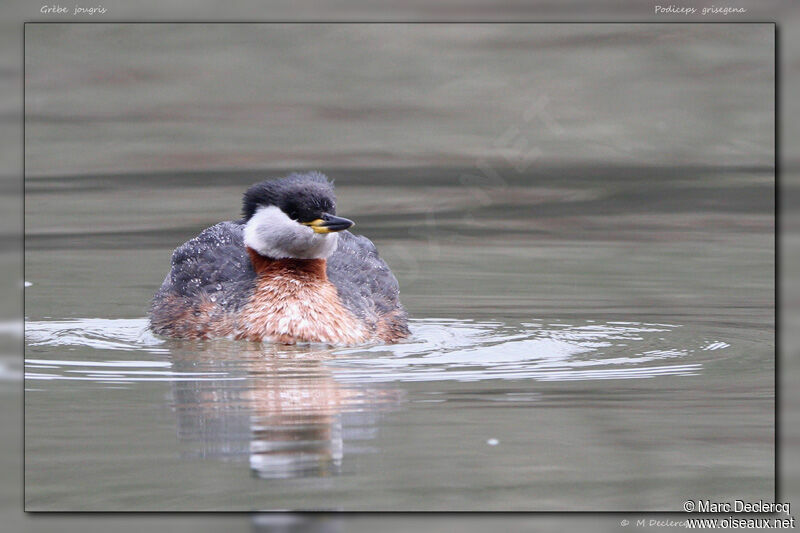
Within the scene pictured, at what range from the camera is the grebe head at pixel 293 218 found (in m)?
11.4

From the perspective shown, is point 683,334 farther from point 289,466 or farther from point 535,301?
point 289,466

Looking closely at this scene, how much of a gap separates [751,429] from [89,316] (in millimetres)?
5502

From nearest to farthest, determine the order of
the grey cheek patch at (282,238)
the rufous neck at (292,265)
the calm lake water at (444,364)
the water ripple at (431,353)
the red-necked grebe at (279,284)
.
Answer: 1. the calm lake water at (444,364)
2. the water ripple at (431,353)
3. the red-necked grebe at (279,284)
4. the grey cheek patch at (282,238)
5. the rufous neck at (292,265)

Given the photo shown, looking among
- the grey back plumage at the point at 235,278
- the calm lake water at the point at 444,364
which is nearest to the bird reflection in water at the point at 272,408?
the calm lake water at the point at 444,364

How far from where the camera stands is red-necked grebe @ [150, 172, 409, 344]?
449 inches

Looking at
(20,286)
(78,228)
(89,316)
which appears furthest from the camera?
(78,228)

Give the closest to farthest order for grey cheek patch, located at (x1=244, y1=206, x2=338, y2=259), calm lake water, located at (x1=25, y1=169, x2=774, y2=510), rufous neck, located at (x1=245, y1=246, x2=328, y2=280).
→ calm lake water, located at (x1=25, y1=169, x2=774, y2=510) < grey cheek patch, located at (x1=244, y1=206, x2=338, y2=259) < rufous neck, located at (x1=245, y1=246, x2=328, y2=280)

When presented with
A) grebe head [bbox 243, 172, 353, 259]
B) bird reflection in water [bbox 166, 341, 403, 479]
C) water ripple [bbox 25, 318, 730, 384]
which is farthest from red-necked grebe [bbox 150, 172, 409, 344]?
bird reflection in water [bbox 166, 341, 403, 479]

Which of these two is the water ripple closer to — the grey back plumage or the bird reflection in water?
the bird reflection in water

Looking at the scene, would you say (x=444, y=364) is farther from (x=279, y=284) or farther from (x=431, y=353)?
(x=279, y=284)

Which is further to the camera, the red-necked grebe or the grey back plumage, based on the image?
the grey back plumage

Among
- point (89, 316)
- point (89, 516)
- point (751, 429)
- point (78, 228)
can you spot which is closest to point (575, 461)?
point (751, 429)

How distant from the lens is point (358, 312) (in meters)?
11.7

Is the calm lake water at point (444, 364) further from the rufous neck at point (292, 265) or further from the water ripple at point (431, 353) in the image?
the rufous neck at point (292, 265)
